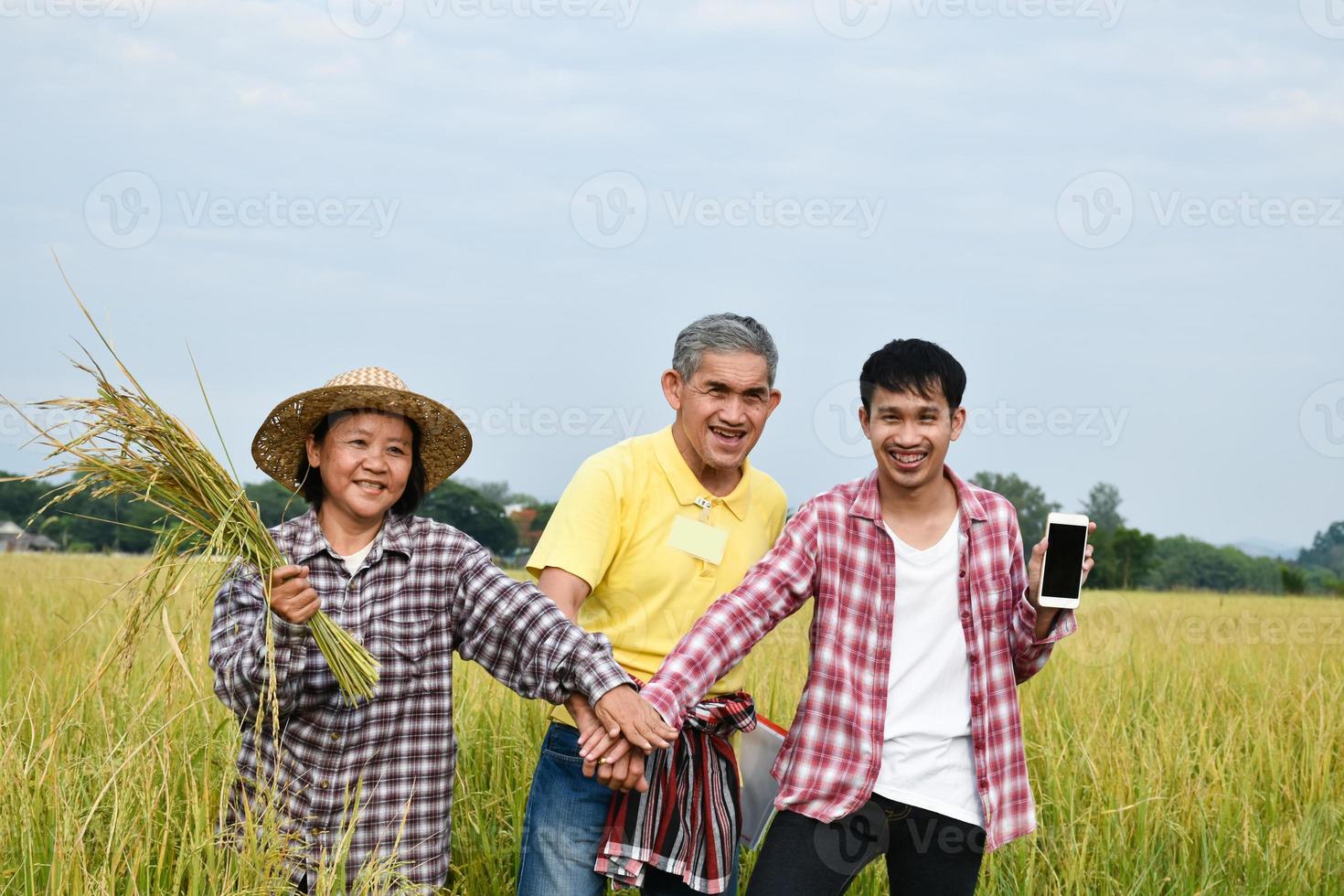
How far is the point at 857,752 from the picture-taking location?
104 inches

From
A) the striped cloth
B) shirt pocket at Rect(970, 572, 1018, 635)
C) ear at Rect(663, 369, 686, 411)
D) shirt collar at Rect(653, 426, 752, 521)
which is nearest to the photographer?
shirt pocket at Rect(970, 572, 1018, 635)

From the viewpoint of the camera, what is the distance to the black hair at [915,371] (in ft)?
8.89

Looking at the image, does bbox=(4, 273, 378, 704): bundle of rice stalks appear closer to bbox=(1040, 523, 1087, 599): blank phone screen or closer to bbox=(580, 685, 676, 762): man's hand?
bbox=(580, 685, 676, 762): man's hand

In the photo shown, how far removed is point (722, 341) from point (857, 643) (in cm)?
84

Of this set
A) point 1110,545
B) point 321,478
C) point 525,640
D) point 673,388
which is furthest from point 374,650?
point 1110,545

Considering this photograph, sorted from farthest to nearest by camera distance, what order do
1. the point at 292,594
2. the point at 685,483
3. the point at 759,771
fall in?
the point at 759,771 < the point at 685,483 < the point at 292,594

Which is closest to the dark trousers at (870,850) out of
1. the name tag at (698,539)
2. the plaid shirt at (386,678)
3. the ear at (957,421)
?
the plaid shirt at (386,678)

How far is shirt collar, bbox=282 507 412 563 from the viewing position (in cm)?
282

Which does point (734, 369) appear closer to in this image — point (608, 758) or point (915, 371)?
point (915, 371)

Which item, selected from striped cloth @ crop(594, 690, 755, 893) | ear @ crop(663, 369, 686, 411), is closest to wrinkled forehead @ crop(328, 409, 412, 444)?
ear @ crop(663, 369, 686, 411)

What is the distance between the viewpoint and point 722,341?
2967 mm

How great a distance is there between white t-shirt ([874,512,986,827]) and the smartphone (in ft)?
0.69

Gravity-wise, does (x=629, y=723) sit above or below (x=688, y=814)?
above

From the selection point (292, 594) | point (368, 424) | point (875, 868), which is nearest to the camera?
point (292, 594)
